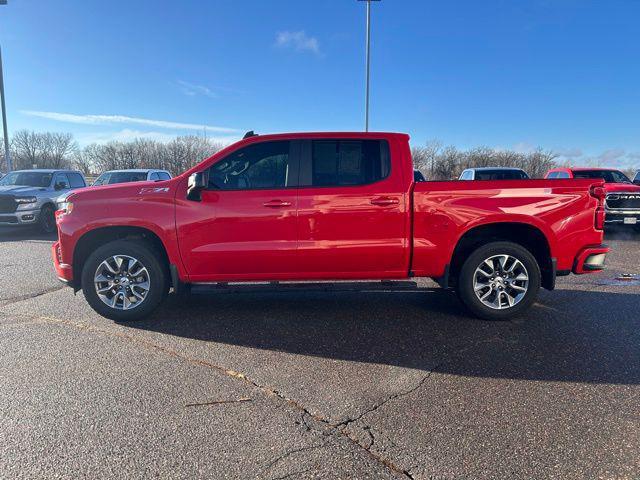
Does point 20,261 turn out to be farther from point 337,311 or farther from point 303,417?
point 303,417

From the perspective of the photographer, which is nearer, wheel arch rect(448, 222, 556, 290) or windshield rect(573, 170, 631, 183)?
wheel arch rect(448, 222, 556, 290)

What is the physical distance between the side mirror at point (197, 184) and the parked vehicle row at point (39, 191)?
27.9 ft

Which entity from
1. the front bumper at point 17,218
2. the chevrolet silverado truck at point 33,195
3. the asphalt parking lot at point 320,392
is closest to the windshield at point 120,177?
the chevrolet silverado truck at point 33,195

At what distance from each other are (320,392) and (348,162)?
2.57 metres

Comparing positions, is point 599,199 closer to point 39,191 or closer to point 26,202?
point 26,202

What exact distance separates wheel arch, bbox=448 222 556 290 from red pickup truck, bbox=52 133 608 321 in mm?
30

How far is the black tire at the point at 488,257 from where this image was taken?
484cm

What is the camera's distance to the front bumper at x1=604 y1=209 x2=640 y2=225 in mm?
11852

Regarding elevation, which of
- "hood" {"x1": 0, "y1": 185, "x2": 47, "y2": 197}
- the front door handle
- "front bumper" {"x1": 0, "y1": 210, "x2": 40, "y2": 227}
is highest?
"hood" {"x1": 0, "y1": 185, "x2": 47, "y2": 197}

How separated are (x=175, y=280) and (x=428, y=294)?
3.40 meters

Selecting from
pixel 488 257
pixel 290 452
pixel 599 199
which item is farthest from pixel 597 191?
pixel 290 452

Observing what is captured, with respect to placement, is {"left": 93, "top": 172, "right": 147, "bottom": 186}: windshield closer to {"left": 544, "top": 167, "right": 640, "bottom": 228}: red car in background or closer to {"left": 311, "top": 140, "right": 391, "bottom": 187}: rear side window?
{"left": 311, "top": 140, "right": 391, "bottom": 187}: rear side window

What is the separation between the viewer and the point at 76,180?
14.3m

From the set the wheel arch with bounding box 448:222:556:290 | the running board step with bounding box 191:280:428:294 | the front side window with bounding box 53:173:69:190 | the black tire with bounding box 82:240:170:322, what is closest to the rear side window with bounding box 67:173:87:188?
the front side window with bounding box 53:173:69:190
